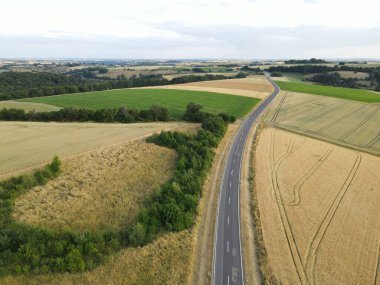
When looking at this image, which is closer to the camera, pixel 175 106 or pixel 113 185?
pixel 113 185

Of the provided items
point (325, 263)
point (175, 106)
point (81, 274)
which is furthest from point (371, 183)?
point (175, 106)

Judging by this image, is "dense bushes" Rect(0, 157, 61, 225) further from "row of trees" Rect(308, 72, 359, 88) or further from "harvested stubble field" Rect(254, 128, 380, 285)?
"row of trees" Rect(308, 72, 359, 88)

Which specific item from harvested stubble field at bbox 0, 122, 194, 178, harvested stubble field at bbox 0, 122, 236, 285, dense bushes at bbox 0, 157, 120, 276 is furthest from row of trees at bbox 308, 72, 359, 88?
dense bushes at bbox 0, 157, 120, 276

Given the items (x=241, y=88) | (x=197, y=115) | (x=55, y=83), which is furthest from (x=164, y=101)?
(x=55, y=83)

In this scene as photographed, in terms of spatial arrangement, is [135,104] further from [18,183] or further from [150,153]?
[18,183]

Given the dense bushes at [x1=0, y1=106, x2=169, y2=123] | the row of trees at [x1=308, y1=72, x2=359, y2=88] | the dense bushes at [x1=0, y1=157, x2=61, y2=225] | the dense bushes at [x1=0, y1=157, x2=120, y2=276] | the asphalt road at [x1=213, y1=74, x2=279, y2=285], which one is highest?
the row of trees at [x1=308, y1=72, x2=359, y2=88]
